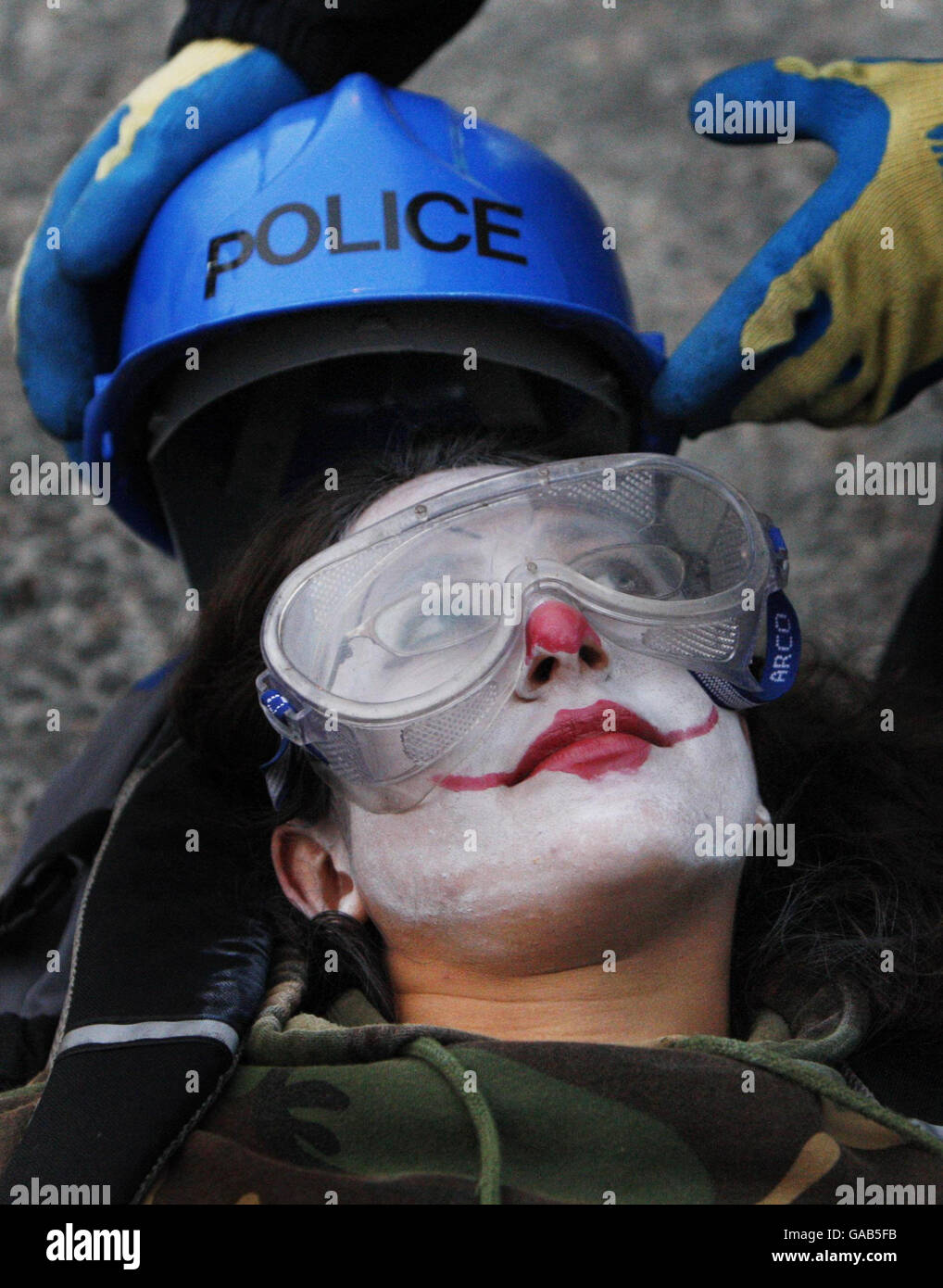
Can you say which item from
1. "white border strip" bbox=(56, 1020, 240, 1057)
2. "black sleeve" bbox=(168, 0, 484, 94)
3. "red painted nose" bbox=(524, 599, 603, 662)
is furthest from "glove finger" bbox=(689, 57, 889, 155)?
"white border strip" bbox=(56, 1020, 240, 1057)

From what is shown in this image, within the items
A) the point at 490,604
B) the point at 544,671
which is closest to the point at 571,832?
the point at 544,671

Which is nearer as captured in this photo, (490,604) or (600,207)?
(490,604)

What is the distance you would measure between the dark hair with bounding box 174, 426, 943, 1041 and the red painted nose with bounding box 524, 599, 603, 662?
0.37 metres

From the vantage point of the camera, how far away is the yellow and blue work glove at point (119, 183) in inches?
95.3

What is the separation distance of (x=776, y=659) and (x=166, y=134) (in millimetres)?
1236

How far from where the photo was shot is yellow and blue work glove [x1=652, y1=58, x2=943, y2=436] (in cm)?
221

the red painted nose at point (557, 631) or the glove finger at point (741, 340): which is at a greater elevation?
the glove finger at point (741, 340)

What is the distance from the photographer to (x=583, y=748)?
1823mm

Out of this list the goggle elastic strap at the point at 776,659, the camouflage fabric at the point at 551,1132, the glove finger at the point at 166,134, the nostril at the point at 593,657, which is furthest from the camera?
the glove finger at the point at 166,134

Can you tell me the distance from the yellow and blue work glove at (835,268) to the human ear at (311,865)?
0.83m

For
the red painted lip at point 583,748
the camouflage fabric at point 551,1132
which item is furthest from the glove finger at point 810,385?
the camouflage fabric at point 551,1132

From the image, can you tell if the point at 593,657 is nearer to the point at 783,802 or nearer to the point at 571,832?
the point at 571,832

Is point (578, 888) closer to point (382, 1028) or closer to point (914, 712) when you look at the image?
point (382, 1028)

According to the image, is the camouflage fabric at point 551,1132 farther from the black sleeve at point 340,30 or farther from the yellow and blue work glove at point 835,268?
the black sleeve at point 340,30
